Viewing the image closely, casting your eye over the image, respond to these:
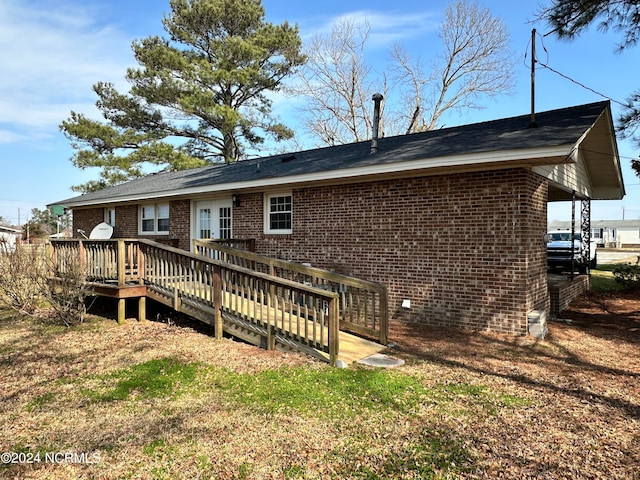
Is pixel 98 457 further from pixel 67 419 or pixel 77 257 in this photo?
pixel 77 257

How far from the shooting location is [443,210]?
7.31 m

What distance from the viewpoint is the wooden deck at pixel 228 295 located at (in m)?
5.42

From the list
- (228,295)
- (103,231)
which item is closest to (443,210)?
(228,295)

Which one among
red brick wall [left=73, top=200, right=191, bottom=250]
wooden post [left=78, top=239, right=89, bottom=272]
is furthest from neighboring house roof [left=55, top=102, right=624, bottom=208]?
wooden post [left=78, top=239, right=89, bottom=272]

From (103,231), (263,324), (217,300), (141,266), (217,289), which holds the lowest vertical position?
(263,324)

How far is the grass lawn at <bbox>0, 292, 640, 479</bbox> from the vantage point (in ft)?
9.75

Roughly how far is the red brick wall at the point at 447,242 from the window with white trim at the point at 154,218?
6.07m

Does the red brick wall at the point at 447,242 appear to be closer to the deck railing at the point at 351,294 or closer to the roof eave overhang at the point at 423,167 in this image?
the roof eave overhang at the point at 423,167

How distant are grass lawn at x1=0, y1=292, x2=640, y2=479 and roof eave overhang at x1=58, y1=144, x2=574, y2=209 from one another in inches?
110

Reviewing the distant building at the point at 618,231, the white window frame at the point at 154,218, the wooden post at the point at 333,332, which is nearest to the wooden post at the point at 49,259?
the white window frame at the point at 154,218

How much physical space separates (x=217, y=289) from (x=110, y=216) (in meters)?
10.9

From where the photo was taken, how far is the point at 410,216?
7.70 meters

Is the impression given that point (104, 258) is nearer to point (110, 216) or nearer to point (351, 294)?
point (351, 294)

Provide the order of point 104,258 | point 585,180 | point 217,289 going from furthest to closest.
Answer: point 585,180 < point 104,258 < point 217,289
